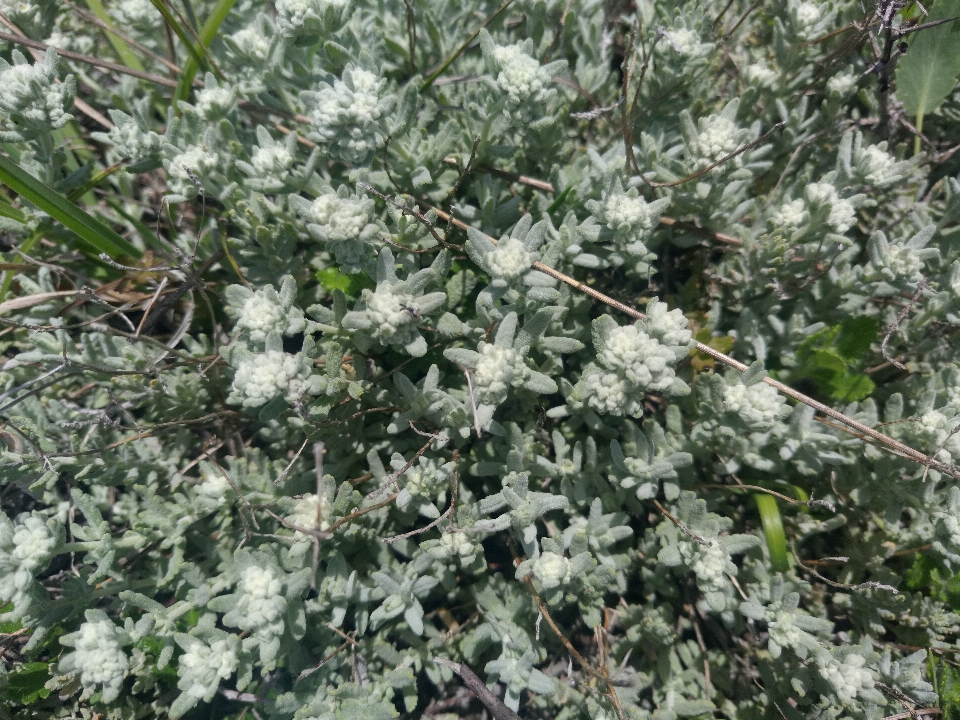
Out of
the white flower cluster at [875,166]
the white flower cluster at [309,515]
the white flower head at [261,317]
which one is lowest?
the white flower cluster at [309,515]

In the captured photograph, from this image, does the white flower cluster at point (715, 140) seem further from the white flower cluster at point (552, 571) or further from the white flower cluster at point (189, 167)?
the white flower cluster at point (189, 167)

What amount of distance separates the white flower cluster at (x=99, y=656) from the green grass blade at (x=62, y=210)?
2152mm

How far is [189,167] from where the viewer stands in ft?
11.6

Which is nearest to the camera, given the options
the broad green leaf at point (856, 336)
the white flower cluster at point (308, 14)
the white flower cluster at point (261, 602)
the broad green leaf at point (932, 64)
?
the white flower cluster at point (261, 602)

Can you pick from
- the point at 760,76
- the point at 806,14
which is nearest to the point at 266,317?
the point at 760,76

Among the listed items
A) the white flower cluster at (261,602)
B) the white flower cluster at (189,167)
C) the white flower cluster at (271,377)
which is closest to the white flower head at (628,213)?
the white flower cluster at (271,377)

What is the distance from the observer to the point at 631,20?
450 cm

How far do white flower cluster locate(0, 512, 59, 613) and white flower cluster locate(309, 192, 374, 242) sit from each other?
2.08 m

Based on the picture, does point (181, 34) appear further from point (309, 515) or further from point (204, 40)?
point (309, 515)

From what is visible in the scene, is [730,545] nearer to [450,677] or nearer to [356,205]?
[450,677]

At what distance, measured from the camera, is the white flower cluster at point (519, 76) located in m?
3.28

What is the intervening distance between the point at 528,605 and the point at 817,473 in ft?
6.66

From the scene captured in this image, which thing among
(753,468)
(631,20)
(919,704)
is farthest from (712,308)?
(919,704)

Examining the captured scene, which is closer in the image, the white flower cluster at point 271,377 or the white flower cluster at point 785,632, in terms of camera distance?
the white flower cluster at point 271,377
